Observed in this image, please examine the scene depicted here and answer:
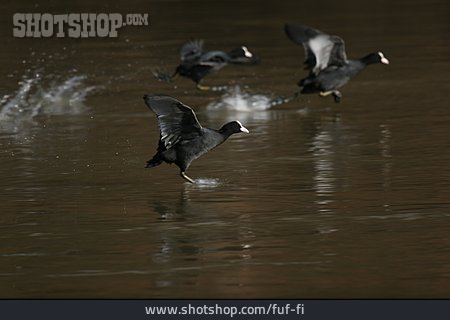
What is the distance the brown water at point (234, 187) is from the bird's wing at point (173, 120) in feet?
1.49

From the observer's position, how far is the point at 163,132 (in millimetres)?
14234

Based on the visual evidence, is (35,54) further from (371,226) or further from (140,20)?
(371,226)

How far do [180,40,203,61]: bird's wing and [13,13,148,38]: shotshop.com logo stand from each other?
8.50 m

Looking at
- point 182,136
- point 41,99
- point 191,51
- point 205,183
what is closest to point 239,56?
point 191,51

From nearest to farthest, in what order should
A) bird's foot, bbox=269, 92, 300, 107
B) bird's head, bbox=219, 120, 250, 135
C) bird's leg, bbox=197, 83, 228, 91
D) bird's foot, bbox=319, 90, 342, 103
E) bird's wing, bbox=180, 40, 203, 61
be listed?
1. bird's head, bbox=219, 120, 250, 135
2. bird's foot, bbox=319, 90, 342, 103
3. bird's foot, bbox=269, 92, 300, 107
4. bird's wing, bbox=180, 40, 203, 61
5. bird's leg, bbox=197, 83, 228, 91

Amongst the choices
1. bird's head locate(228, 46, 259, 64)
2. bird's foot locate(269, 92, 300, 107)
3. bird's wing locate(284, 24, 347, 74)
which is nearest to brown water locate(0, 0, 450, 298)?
bird's foot locate(269, 92, 300, 107)

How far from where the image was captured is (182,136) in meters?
14.3

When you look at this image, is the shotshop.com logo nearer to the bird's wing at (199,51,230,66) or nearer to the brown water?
the brown water

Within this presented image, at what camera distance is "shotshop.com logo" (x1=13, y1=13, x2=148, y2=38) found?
104 ft

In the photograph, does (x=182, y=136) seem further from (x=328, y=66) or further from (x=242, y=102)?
(x=242, y=102)

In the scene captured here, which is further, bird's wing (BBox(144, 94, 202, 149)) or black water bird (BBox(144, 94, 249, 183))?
black water bird (BBox(144, 94, 249, 183))

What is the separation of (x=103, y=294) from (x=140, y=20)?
21.9 m

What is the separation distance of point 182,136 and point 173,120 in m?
0.23

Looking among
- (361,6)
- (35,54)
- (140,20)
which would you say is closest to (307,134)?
(35,54)
